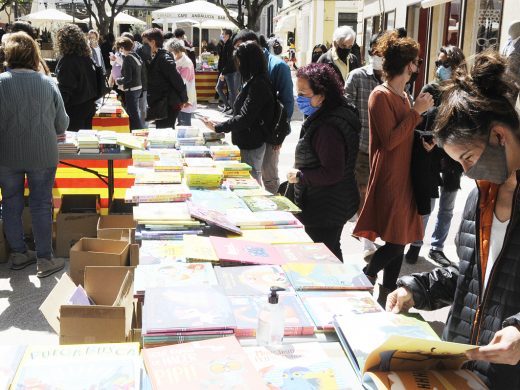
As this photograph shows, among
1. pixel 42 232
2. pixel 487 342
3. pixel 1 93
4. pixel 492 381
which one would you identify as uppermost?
pixel 1 93

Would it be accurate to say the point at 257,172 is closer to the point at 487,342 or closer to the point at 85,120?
the point at 85,120

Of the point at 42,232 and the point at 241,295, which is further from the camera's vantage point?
the point at 42,232

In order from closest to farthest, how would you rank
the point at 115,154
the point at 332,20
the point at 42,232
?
the point at 42,232, the point at 115,154, the point at 332,20

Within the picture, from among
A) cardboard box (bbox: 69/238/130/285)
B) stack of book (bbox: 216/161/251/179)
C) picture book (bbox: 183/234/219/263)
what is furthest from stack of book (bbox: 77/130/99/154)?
picture book (bbox: 183/234/219/263)

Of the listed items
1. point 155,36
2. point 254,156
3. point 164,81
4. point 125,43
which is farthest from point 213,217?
point 125,43

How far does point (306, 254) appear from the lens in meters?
2.76

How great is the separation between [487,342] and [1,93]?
361cm

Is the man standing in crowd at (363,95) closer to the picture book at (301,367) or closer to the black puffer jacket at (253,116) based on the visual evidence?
the black puffer jacket at (253,116)

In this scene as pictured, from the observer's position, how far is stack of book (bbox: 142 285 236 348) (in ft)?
6.00

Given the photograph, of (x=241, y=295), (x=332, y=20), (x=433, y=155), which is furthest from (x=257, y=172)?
(x=332, y=20)

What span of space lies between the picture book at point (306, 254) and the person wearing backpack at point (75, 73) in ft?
15.3

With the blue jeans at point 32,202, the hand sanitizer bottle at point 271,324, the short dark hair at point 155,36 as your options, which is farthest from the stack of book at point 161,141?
the hand sanitizer bottle at point 271,324

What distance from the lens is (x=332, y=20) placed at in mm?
30391

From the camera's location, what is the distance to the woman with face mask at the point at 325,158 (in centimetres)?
338
